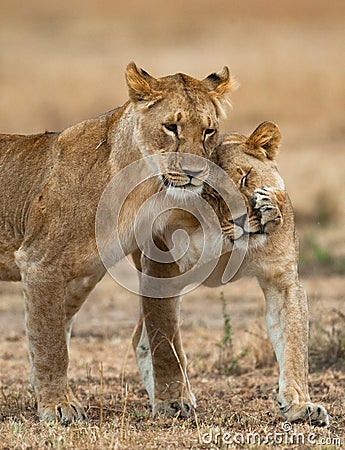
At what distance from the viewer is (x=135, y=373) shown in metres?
6.58

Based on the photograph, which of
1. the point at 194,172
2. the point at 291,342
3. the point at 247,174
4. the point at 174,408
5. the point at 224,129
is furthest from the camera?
the point at 224,129

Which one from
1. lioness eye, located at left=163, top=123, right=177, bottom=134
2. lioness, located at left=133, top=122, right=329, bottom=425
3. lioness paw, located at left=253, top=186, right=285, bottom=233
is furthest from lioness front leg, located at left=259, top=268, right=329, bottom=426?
lioness eye, located at left=163, top=123, right=177, bottom=134

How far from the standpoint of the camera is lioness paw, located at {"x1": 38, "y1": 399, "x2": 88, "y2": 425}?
16.6 ft

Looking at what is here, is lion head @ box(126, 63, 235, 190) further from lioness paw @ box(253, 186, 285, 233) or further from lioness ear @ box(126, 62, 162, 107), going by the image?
lioness paw @ box(253, 186, 285, 233)

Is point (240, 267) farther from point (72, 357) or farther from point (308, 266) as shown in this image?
point (308, 266)

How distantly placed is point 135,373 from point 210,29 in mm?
25217

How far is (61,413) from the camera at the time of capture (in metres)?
5.07

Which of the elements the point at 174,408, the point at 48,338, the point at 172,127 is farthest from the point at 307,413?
the point at 172,127

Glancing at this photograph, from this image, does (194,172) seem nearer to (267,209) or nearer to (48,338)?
(267,209)

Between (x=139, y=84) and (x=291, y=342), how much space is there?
1344 mm

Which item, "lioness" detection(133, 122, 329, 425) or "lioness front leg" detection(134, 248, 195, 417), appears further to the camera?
"lioness front leg" detection(134, 248, 195, 417)

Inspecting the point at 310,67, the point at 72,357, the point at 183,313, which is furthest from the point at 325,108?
the point at 72,357

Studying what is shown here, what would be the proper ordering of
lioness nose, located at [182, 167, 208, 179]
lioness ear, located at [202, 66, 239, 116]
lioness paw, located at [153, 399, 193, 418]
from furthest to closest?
lioness paw, located at [153, 399, 193, 418], lioness ear, located at [202, 66, 239, 116], lioness nose, located at [182, 167, 208, 179]

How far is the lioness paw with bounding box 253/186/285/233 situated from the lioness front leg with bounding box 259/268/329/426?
208 mm
